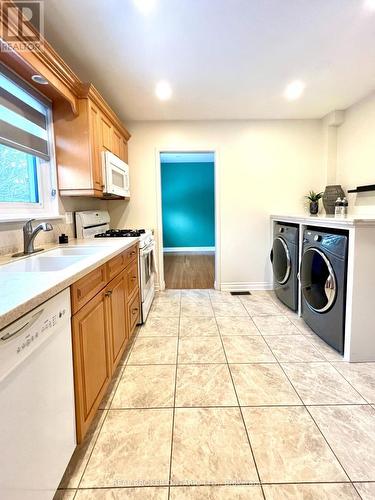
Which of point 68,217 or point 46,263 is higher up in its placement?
point 68,217

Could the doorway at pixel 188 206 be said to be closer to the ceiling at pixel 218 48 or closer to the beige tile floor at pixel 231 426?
the ceiling at pixel 218 48

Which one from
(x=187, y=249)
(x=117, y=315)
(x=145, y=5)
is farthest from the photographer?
(x=187, y=249)

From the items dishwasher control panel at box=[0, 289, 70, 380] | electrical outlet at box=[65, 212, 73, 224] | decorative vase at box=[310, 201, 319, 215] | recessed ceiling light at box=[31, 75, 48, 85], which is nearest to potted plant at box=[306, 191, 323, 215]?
decorative vase at box=[310, 201, 319, 215]

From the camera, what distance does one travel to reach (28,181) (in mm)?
2117

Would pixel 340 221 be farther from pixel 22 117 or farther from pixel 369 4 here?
pixel 22 117

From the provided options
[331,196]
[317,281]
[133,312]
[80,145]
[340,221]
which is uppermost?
[80,145]

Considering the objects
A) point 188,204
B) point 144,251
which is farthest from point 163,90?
point 188,204

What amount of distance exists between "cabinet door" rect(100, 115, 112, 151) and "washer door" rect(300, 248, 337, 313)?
2198 millimetres

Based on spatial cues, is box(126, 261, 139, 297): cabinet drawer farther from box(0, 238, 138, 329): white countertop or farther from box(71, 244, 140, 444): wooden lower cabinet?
box(0, 238, 138, 329): white countertop

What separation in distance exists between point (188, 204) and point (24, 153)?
528 cm

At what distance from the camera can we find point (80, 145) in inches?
90.2

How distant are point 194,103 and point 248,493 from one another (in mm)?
3329

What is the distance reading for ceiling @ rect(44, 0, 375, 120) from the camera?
1650 mm

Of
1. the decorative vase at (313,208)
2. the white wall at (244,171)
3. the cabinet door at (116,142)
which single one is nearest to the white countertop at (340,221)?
the decorative vase at (313,208)
